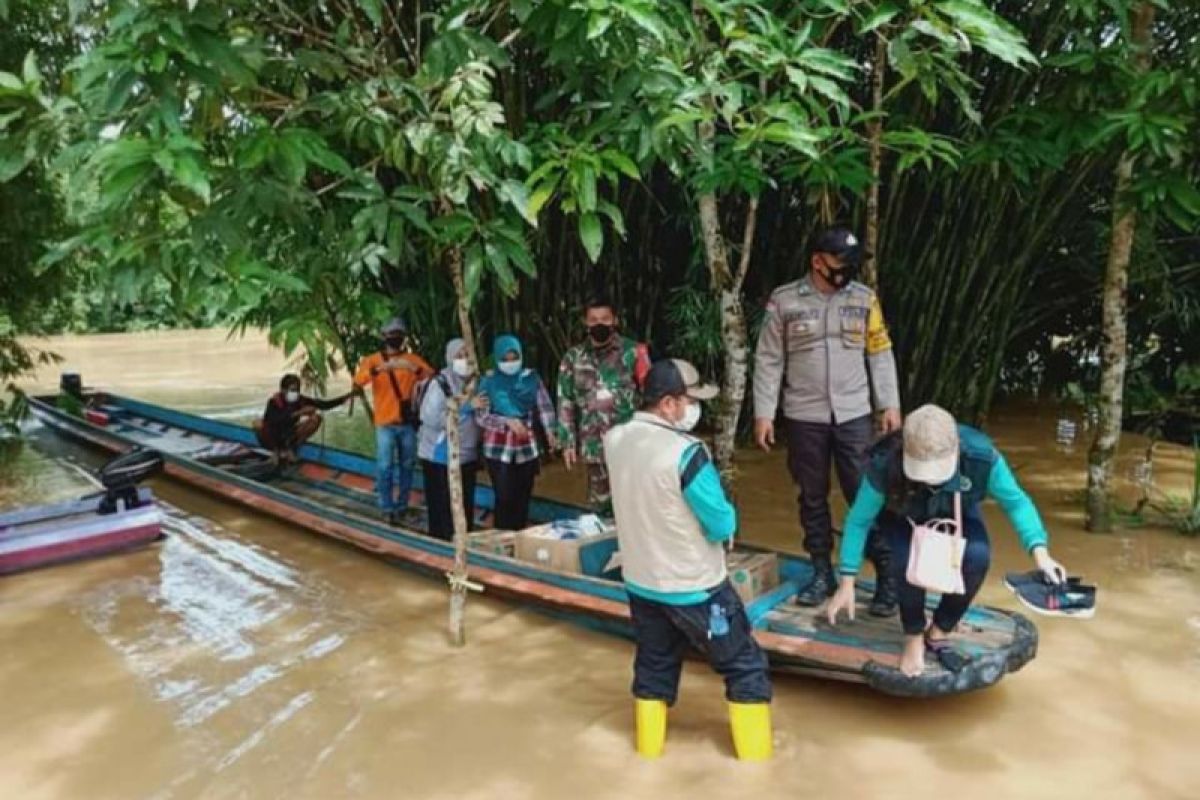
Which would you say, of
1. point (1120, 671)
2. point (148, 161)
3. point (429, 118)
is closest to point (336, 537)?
point (429, 118)

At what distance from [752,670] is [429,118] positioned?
2.05 metres

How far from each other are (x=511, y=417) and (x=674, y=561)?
76.4 inches

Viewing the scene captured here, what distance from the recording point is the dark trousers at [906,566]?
2771mm

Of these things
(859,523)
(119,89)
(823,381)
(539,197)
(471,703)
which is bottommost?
(471,703)

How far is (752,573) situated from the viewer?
11.5 ft

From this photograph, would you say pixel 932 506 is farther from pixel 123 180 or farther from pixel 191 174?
pixel 123 180

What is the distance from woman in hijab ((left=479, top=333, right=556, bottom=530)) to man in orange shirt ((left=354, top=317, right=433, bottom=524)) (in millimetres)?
785

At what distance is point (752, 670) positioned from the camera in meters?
2.71

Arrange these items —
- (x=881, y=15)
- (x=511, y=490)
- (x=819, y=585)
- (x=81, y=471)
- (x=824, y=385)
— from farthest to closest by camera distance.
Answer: (x=81, y=471)
(x=511, y=490)
(x=819, y=585)
(x=824, y=385)
(x=881, y=15)

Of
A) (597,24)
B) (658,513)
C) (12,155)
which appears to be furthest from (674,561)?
(12,155)

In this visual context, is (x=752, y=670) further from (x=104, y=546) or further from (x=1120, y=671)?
(x=104, y=546)

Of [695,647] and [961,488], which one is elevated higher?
[961,488]

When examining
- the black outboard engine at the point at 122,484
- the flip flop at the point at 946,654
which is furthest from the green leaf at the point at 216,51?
the black outboard engine at the point at 122,484

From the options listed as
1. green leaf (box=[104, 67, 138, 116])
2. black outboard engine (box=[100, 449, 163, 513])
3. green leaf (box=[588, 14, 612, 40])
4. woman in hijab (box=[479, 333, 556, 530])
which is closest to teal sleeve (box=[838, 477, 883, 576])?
green leaf (box=[588, 14, 612, 40])
